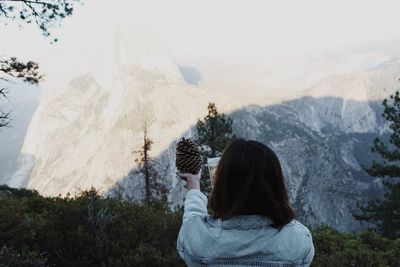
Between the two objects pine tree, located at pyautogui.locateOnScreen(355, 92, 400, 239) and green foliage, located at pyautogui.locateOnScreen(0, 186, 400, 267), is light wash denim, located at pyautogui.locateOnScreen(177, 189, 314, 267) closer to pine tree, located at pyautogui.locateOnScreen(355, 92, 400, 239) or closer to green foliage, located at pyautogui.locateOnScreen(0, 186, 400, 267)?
green foliage, located at pyautogui.locateOnScreen(0, 186, 400, 267)

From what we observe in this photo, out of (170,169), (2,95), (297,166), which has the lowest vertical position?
(297,166)

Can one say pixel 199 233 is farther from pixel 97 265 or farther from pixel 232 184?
pixel 97 265

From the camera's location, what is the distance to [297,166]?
199 metres

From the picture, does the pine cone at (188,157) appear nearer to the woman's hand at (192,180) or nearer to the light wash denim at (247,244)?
the woman's hand at (192,180)

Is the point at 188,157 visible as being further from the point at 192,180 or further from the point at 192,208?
the point at 192,208

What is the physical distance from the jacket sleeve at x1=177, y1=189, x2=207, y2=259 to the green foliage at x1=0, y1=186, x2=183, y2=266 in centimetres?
344

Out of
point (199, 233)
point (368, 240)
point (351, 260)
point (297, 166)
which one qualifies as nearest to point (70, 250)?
point (351, 260)

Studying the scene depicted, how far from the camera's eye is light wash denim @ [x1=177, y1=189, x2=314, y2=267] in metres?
2.29

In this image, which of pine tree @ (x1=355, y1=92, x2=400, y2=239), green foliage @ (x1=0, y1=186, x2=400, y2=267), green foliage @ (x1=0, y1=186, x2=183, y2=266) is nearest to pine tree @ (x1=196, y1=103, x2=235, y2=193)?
pine tree @ (x1=355, y1=92, x2=400, y2=239)

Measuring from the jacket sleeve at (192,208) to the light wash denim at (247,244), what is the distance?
0.19ft

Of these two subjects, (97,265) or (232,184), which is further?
(97,265)

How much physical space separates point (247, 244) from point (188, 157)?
0.59 meters

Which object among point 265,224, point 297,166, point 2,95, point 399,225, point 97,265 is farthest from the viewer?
point 297,166

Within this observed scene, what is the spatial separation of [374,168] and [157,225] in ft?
83.9
